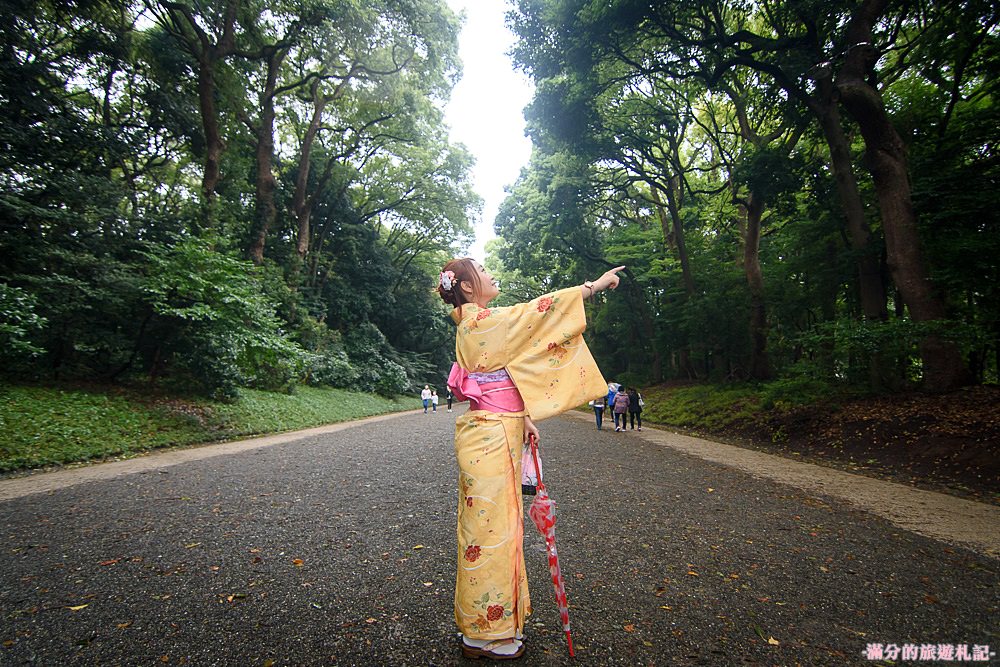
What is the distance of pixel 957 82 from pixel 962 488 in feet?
24.6

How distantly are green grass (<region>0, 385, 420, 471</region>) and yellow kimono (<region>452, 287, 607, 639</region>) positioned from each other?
7309mm

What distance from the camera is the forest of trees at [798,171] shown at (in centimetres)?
728

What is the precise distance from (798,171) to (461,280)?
40.3 feet

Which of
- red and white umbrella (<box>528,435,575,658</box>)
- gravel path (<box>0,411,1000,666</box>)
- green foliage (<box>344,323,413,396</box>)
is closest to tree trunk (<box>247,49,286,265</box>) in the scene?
green foliage (<box>344,323,413,396</box>)

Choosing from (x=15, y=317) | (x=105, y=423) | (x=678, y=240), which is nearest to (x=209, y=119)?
(x=15, y=317)

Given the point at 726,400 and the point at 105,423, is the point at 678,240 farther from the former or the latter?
the point at 105,423

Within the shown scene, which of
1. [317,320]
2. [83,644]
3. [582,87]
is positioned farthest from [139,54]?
[83,644]

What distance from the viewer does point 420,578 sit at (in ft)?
8.93

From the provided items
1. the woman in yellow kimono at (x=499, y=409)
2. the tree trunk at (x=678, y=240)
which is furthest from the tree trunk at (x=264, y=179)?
the woman in yellow kimono at (x=499, y=409)

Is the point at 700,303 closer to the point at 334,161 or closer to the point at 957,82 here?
the point at 957,82

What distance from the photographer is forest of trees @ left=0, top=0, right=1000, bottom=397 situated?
25.0 ft

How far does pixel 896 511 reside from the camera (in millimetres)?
4293

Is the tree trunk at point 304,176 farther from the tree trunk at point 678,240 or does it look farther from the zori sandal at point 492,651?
the zori sandal at point 492,651

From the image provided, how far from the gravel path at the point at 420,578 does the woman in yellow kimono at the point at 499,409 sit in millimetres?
235
